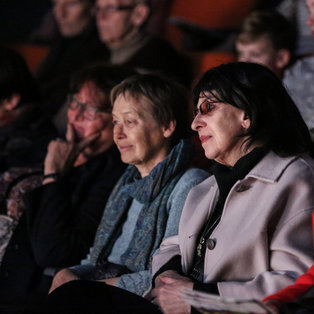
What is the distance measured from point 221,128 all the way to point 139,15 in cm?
229

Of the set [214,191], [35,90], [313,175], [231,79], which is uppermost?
[231,79]

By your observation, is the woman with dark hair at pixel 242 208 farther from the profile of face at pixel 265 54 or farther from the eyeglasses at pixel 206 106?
the profile of face at pixel 265 54

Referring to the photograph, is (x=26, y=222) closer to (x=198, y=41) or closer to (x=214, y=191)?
(x=214, y=191)

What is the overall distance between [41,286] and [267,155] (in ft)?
4.05

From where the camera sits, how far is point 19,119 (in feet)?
10.3

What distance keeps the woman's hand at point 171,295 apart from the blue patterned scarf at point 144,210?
32cm

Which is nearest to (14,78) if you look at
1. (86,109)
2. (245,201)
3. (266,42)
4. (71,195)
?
(86,109)

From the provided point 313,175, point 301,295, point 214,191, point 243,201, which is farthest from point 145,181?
point 301,295

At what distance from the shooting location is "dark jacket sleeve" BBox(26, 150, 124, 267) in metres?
2.43

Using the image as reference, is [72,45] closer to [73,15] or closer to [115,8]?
[73,15]

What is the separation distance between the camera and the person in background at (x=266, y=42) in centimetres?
312

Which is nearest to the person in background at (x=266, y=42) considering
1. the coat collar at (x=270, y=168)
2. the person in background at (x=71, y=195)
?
the person in background at (x=71, y=195)

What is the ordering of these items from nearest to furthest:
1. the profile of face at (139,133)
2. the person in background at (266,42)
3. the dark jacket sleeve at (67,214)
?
the profile of face at (139,133) → the dark jacket sleeve at (67,214) → the person in background at (266,42)

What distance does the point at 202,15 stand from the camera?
4.28m
